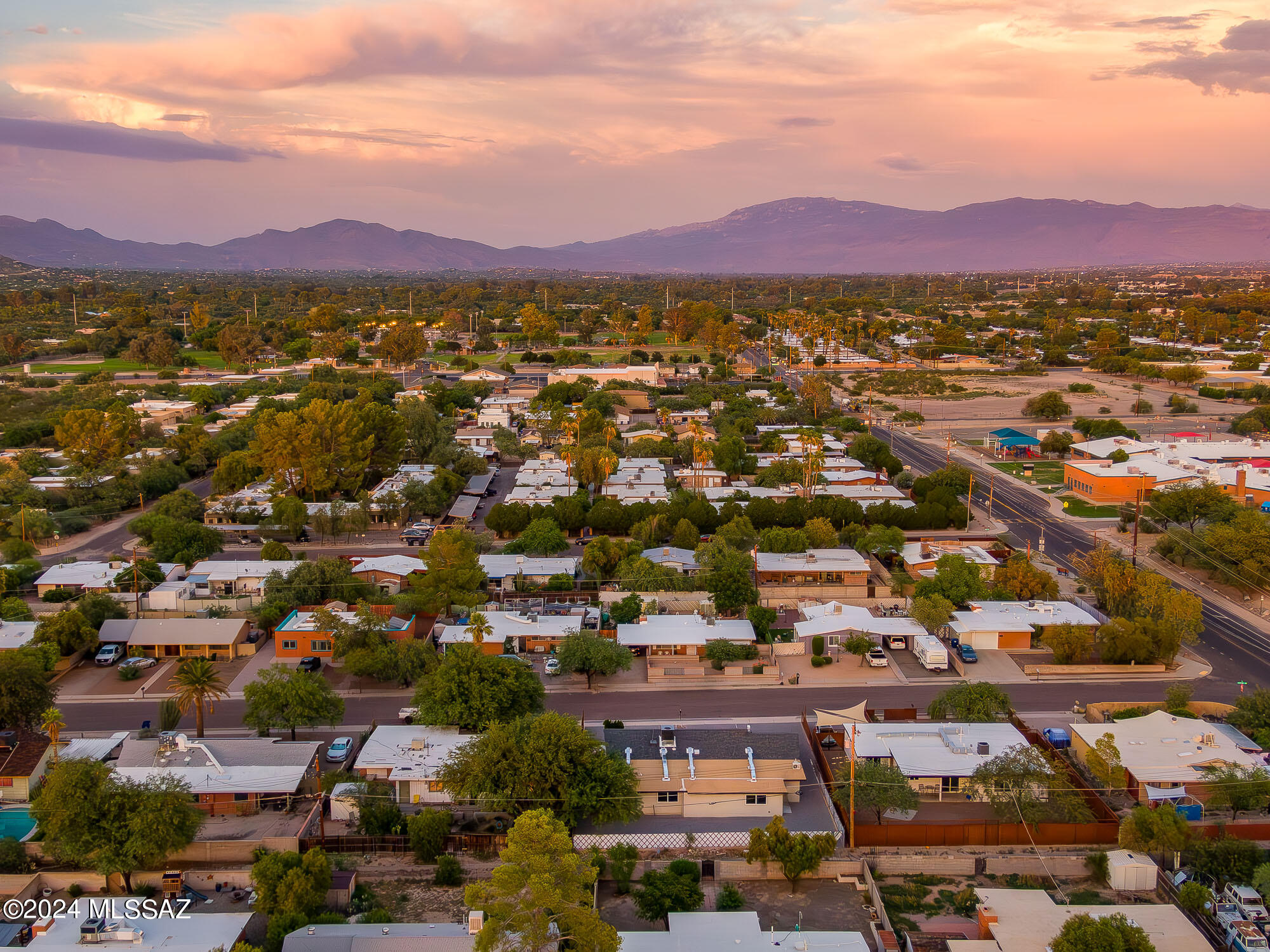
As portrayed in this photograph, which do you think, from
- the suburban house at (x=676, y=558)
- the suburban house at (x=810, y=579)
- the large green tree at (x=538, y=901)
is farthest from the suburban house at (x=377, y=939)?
the suburban house at (x=676, y=558)

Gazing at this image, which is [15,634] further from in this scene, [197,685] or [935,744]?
[935,744]

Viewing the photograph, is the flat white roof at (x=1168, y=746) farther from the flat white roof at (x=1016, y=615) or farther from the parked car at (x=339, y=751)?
the parked car at (x=339, y=751)

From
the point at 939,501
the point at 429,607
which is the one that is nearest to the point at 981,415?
the point at 939,501

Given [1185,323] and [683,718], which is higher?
[1185,323]

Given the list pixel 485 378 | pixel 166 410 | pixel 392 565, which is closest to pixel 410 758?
pixel 392 565

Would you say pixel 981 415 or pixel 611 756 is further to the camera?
pixel 981 415

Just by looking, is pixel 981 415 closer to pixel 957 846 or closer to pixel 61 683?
pixel 957 846

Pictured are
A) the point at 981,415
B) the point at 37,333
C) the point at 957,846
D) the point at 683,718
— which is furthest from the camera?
the point at 37,333
